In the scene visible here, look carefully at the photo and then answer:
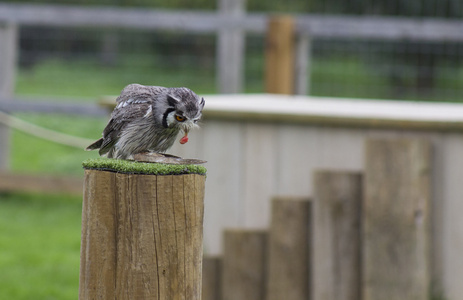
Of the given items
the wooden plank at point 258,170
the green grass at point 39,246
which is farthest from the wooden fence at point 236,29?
the wooden plank at point 258,170

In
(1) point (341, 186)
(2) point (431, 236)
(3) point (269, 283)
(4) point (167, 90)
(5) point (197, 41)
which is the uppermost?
(5) point (197, 41)

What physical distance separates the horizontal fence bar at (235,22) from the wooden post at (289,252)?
294cm

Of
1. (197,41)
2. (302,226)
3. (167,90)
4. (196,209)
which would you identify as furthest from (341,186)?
(197,41)

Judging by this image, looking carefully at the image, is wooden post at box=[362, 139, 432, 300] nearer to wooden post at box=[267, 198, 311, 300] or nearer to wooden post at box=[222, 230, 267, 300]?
wooden post at box=[267, 198, 311, 300]

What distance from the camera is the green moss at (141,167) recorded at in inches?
92.6

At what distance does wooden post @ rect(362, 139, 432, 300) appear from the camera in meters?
4.30

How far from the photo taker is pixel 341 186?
439 cm

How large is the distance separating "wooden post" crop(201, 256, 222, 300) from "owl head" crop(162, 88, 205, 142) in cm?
204

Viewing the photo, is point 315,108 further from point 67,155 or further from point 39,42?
point 39,42

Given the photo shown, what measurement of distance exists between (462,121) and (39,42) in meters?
16.9

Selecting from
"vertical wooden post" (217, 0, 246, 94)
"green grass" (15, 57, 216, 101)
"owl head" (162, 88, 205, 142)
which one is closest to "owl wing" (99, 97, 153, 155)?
"owl head" (162, 88, 205, 142)

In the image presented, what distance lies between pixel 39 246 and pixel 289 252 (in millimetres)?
3001

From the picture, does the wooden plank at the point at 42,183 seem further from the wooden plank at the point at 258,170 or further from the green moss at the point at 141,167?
the green moss at the point at 141,167

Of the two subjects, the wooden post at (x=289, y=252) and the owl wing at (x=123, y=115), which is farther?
the wooden post at (x=289, y=252)
